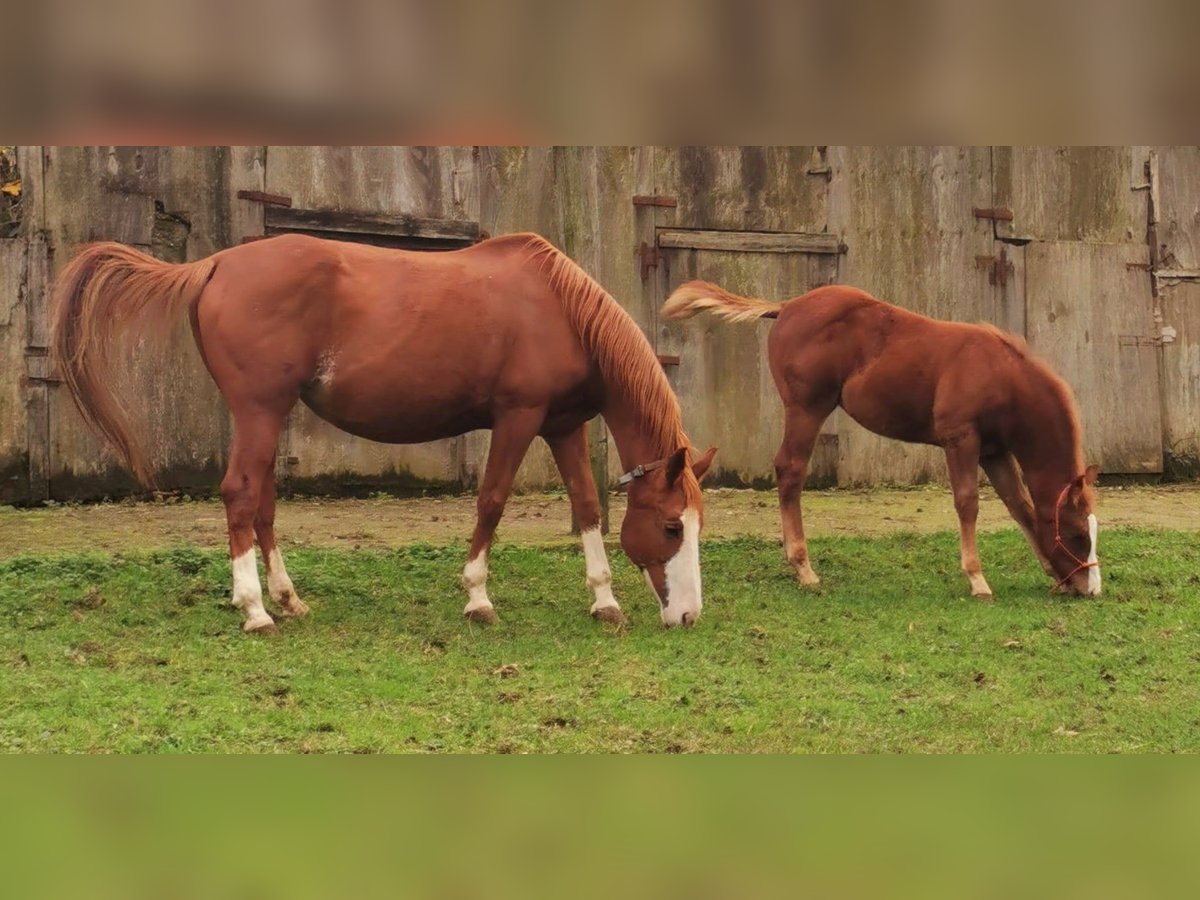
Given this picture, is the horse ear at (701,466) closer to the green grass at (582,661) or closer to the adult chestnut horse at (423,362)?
the adult chestnut horse at (423,362)

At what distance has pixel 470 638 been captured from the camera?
551 cm

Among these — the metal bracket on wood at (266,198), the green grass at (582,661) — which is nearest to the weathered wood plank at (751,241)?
the metal bracket on wood at (266,198)

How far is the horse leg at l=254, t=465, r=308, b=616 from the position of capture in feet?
19.1

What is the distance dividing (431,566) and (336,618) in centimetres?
116

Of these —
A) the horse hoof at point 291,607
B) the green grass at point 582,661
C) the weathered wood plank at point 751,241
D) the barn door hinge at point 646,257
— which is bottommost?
the green grass at point 582,661

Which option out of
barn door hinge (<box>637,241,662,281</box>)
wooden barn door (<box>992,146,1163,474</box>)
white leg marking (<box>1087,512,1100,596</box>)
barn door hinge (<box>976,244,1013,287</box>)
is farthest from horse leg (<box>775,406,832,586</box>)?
wooden barn door (<box>992,146,1163,474</box>)

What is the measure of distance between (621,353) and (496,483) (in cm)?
91

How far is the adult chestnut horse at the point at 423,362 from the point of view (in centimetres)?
550

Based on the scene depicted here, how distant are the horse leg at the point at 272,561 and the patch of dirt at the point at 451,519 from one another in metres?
1.54

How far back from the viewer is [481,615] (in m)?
5.81

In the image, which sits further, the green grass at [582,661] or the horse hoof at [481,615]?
the horse hoof at [481,615]

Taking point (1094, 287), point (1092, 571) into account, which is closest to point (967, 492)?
point (1092, 571)

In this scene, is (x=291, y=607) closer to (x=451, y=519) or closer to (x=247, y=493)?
(x=247, y=493)

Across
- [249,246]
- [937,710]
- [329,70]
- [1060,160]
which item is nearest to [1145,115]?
[329,70]
